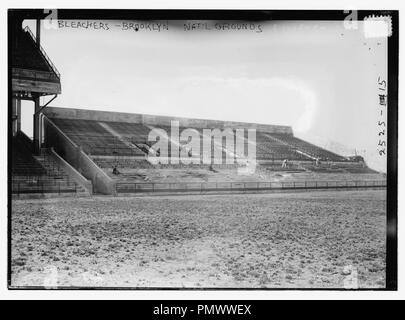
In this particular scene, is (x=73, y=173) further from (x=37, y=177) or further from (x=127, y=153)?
(x=127, y=153)

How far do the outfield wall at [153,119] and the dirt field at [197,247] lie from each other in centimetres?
146

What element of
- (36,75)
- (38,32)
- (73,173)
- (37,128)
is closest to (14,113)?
(36,75)

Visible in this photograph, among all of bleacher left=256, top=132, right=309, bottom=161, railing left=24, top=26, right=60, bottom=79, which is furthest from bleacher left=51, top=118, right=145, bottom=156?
bleacher left=256, top=132, right=309, bottom=161

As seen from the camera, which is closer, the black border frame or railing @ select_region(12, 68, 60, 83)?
the black border frame

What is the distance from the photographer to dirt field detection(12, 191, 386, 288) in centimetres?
788

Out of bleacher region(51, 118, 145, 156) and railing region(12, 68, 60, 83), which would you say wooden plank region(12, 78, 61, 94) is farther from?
bleacher region(51, 118, 145, 156)

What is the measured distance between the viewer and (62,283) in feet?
25.8

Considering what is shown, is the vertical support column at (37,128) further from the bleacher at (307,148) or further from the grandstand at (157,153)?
the bleacher at (307,148)

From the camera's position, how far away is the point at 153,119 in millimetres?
9102

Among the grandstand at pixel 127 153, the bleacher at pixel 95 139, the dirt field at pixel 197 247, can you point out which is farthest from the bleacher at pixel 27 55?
the dirt field at pixel 197 247

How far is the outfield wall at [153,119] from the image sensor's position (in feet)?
29.2

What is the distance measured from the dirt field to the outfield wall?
146cm
